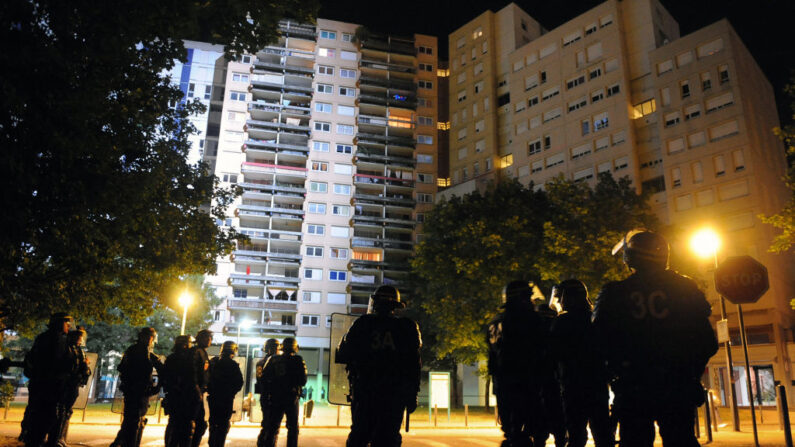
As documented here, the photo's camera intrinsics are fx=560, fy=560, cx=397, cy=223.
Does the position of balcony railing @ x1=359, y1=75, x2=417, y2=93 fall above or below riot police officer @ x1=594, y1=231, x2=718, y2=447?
above

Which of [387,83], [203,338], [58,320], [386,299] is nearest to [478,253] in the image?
[203,338]

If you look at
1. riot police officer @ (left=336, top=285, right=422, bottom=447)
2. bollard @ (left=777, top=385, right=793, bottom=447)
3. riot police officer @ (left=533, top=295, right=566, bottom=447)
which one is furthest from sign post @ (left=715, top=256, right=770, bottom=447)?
riot police officer @ (left=336, top=285, right=422, bottom=447)

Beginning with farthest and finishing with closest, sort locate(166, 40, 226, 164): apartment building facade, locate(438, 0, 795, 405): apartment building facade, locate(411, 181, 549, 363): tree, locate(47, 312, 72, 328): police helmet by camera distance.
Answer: locate(166, 40, 226, 164): apartment building facade → locate(438, 0, 795, 405): apartment building facade → locate(411, 181, 549, 363): tree → locate(47, 312, 72, 328): police helmet

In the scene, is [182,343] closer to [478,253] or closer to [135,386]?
[135,386]

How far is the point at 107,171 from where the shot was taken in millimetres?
10492

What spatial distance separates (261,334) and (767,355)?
49550 mm

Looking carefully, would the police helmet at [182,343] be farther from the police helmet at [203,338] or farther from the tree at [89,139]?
the tree at [89,139]

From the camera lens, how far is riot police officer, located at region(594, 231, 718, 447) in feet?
11.6

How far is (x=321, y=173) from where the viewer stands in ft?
250

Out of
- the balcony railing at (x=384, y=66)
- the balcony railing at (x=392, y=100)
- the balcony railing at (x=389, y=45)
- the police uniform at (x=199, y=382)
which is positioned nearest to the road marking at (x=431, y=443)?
the police uniform at (x=199, y=382)

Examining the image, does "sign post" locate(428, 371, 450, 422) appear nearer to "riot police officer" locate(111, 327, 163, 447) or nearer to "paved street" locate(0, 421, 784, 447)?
"paved street" locate(0, 421, 784, 447)

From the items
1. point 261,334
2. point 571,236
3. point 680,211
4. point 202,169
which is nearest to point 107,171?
point 202,169

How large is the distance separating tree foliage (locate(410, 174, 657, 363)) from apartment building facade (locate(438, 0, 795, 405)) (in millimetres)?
5438

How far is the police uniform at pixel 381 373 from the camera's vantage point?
5.35 meters
